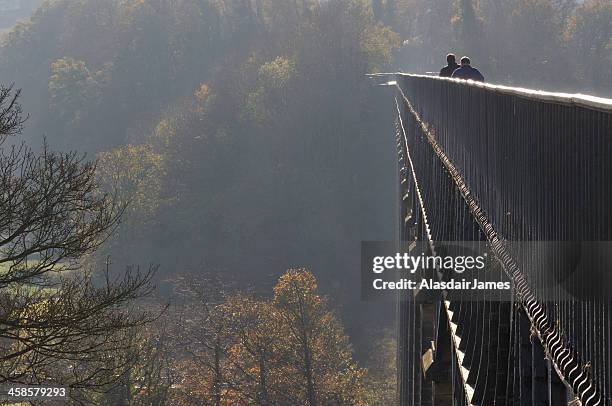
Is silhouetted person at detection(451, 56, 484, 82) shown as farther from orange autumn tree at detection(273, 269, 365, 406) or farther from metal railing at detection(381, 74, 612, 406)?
orange autumn tree at detection(273, 269, 365, 406)

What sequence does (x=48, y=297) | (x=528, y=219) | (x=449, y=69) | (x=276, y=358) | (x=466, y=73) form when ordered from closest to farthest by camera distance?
(x=528, y=219) → (x=466, y=73) → (x=449, y=69) → (x=48, y=297) → (x=276, y=358)

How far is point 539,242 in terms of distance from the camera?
15.8 ft

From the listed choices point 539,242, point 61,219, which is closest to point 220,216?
point 61,219

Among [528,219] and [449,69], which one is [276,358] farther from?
[528,219]

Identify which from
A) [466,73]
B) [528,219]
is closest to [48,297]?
[466,73]

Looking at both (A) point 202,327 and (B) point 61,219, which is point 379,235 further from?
(B) point 61,219

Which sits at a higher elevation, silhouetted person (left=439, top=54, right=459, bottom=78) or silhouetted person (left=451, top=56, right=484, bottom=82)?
silhouetted person (left=439, top=54, right=459, bottom=78)

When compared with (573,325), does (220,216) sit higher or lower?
higher

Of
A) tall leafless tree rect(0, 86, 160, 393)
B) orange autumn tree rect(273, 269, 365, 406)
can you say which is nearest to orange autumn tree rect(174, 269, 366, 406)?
orange autumn tree rect(273, 269, 365, 406)

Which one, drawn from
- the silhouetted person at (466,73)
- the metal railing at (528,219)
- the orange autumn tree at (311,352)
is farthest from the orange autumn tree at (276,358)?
the metal railing at (528,219)

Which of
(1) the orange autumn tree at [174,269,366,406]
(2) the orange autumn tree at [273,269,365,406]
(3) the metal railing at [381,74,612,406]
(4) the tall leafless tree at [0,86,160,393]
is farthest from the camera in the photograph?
(2) the orange autumn tree at [273,269,365,406]

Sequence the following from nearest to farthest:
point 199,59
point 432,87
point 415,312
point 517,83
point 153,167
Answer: point 432,87 → point 415,312 → point 153,167 → point 517,83 → point 199,59

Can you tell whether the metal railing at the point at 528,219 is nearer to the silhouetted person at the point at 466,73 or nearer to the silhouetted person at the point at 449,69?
the silhouetted person at the point at 466,73

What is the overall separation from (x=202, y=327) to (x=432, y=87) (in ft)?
126
